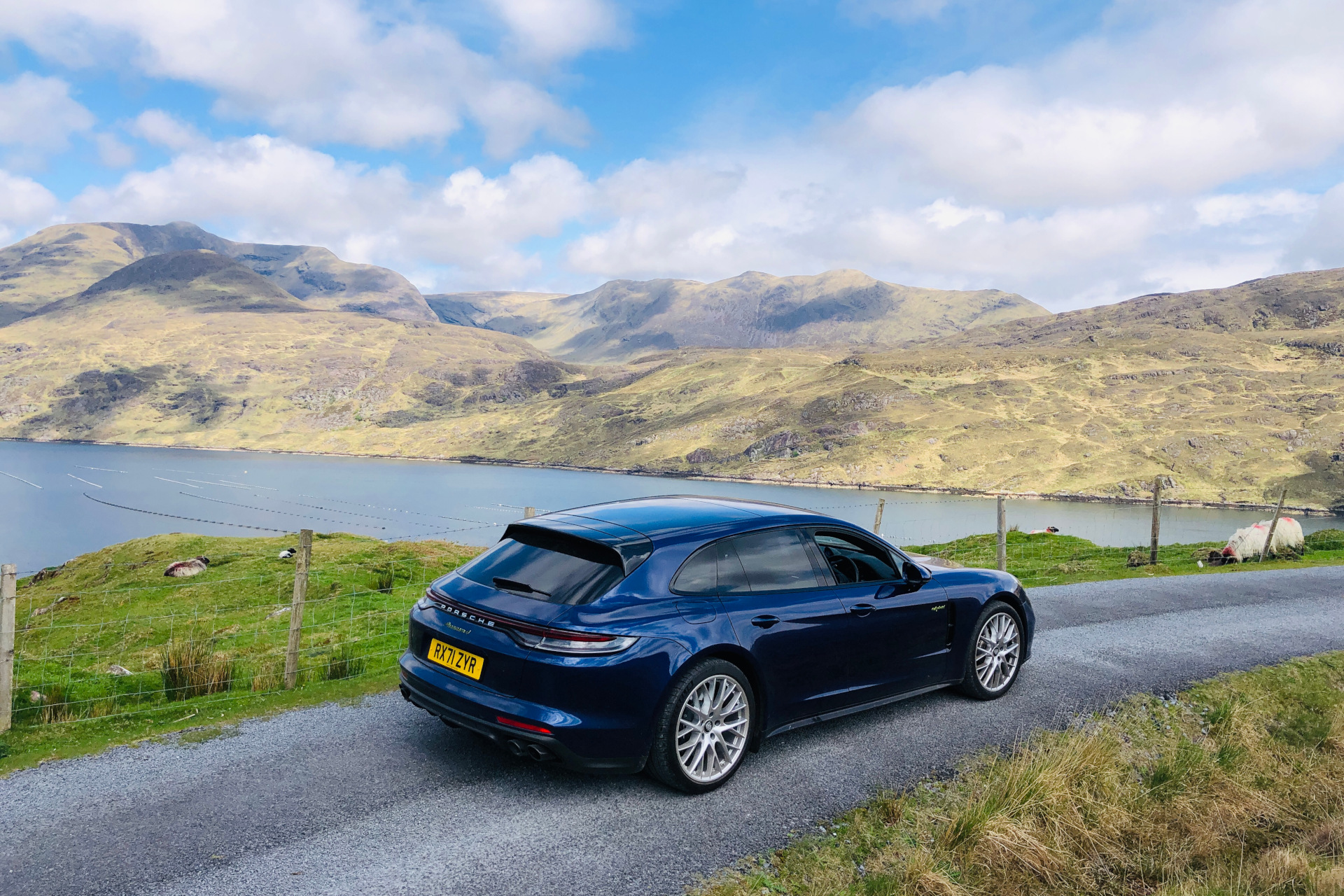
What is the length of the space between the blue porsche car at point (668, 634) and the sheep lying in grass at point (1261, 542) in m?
20.3

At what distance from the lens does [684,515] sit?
5.88 meters

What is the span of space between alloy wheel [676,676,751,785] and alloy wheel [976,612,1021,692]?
297cm

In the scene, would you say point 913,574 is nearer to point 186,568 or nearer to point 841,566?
point 841,566

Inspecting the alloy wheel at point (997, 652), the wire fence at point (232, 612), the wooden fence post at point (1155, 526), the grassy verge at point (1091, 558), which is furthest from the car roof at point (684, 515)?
the wooden fence post at point (1155, 526)

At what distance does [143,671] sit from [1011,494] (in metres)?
165

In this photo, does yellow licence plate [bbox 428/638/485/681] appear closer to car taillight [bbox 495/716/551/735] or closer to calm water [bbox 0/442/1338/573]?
car taillight [bbox 495/716/551/735]

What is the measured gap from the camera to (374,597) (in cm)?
1669

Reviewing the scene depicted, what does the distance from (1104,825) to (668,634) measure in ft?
10.8

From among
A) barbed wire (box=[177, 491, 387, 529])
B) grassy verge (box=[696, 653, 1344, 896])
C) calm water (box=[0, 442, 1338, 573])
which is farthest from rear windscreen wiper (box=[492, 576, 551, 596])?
barbed wire (box=[177, 491, 387, 529])

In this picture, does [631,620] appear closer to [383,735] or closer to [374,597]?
[383,735]

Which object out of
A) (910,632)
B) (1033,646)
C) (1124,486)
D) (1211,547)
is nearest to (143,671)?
(910,632)

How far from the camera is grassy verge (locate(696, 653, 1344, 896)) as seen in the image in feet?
14.8

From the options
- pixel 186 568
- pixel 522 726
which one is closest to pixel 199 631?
pixel 186 568

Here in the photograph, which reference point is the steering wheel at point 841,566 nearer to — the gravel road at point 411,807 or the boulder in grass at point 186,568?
the gravel road at point 411,807
